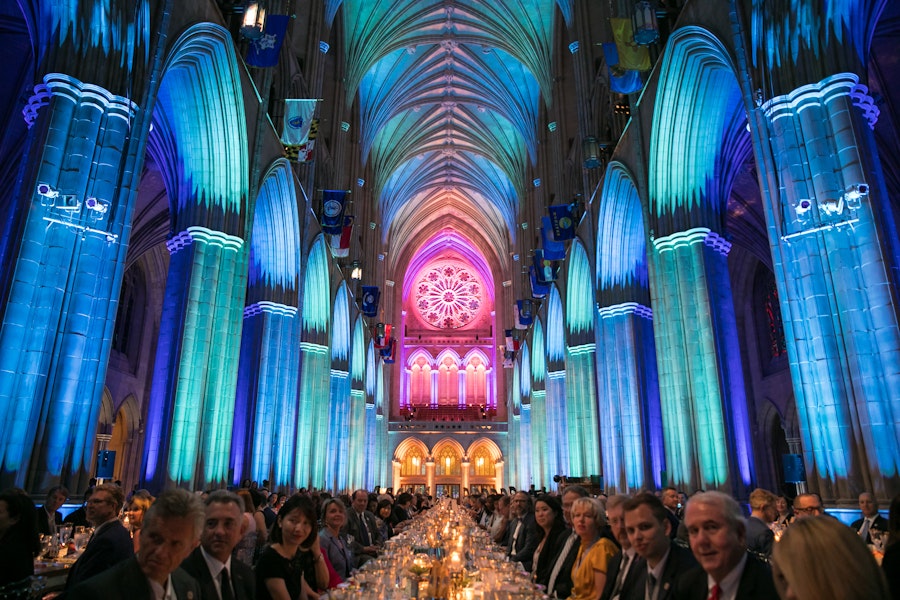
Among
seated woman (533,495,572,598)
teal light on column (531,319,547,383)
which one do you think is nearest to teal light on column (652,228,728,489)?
seated woman (533,495,572,598)

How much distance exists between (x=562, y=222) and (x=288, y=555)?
15.4 metres

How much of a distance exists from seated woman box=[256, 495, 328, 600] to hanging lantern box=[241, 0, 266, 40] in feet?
30.1

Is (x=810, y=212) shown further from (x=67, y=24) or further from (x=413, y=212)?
(x=413, y=212)

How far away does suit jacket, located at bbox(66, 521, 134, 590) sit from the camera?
149 inches

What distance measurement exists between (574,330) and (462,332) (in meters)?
24.8

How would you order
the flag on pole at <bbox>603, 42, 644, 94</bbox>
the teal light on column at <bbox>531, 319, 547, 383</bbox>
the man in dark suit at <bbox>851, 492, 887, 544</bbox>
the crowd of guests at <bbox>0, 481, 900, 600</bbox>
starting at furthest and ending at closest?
the teal light on column at <bbox>531, 319, 547, 383</bbox>
the flag on pole at <bbox>603, 42, 644, 94</bbox>
the man in dark suit at <bbox>851, 492, 887, 544</bbox>
the crowd of guests at <bbox>0, 481, 900, 600</bbox>

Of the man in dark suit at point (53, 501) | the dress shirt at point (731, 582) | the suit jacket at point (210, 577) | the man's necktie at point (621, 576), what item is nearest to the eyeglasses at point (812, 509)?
the man's necktie at point (621, 576)

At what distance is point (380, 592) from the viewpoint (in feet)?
13.0

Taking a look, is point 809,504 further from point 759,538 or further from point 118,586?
point 118,586

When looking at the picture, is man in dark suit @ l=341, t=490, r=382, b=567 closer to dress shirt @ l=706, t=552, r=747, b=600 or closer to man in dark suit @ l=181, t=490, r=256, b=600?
man in dark suit @ l=181, t=490, r=256, b=600

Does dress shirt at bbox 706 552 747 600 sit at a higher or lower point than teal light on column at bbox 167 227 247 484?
lower

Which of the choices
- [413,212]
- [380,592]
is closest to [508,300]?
[413,212]

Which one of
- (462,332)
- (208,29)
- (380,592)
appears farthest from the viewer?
(462,332)

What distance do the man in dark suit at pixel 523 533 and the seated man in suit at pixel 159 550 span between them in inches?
190
